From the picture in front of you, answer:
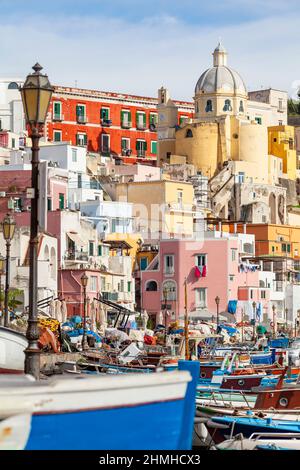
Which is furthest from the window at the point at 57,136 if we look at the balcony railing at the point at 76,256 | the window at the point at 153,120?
the balcony railing at the point at 76,256

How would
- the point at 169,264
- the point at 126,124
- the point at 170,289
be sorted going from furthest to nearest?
1. the point at 126,124
2. the point at 169,264
3. the point at 170,289

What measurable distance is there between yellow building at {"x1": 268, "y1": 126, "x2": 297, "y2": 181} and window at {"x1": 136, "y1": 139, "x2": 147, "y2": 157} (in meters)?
11.2

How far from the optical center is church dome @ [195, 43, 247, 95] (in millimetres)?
108875

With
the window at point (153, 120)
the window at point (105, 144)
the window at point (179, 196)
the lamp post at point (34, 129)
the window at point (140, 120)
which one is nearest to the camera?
the lamp post at point (34, 129)

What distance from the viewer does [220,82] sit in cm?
10888

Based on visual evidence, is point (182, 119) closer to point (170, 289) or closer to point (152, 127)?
point (152, 127)

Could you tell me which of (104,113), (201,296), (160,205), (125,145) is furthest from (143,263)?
(125,145)

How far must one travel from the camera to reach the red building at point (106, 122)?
10612 cm

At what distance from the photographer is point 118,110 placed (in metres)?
110

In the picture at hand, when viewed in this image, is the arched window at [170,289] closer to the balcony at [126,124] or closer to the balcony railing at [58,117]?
the balcony railing at [58,117]

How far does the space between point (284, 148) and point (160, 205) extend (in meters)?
26.6

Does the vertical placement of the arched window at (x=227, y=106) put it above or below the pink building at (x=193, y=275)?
above

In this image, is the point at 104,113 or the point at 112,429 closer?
the point at 112,429

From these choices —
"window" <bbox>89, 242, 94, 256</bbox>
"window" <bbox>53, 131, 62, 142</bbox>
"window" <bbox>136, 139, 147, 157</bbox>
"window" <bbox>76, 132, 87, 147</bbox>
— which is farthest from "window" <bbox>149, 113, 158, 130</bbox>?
"window" <bbox>89, 242, 94, 256</bbox>
